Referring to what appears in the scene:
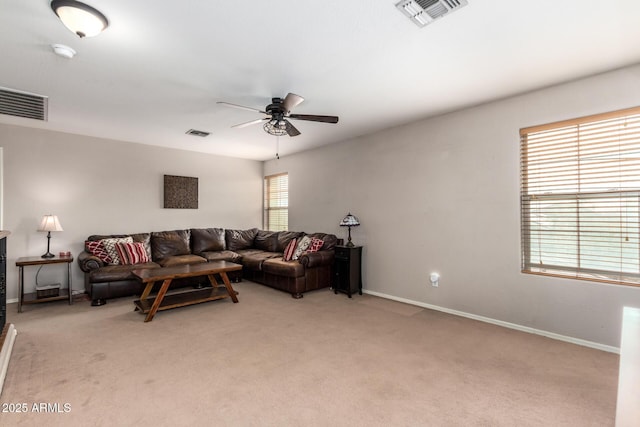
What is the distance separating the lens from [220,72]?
2.80 metres

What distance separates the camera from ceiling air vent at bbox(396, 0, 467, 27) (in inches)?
74.5

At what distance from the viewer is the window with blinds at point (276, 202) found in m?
6.74

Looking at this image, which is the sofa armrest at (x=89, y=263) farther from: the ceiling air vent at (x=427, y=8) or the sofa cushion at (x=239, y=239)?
the ceiling air vent at (x=427, y=8)

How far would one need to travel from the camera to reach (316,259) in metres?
4.79

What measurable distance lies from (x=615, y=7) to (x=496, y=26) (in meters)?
0.66

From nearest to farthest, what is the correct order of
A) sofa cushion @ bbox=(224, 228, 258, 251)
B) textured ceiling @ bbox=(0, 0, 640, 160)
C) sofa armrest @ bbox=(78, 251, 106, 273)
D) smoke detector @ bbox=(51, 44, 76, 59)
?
1. textured ceiling @ bbox=(0, 0, 640, 160)
2. smoke detector @ bbox=(51, 44, 76, 59)
3. sofa armrest @ bbox=(78, 251, 106, 273)
4. sofa cushion @ bbox=(224, 228, 258, 251)

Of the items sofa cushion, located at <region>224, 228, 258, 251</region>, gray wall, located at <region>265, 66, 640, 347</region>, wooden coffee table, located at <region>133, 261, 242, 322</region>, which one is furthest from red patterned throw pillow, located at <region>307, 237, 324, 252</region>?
sofa cushion, located at <region>224, 228, 258, 251</region>

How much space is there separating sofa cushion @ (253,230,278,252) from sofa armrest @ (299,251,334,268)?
1478 millimetres

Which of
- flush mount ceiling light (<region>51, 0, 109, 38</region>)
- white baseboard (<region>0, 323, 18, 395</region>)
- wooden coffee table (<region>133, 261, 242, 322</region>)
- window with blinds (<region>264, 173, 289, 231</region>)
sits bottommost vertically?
white baseboard (<region>0, 323, 18, 395</region>)

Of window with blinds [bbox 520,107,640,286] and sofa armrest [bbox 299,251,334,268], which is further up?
window with blinds [bbox 520,107,640,286]

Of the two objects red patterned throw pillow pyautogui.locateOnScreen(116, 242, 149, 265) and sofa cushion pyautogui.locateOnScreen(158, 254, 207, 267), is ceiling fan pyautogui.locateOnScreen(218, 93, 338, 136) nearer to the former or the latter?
sofa cushion pyautogui.locateOnScreen(158, 254, 207, 267)

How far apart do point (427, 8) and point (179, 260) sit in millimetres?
4728

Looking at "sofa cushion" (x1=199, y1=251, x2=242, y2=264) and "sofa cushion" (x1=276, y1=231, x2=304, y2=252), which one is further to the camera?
"sofa cushion" (x1=276, y1=231, x2=304, y2=252)

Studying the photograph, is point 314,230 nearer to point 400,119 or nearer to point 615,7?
point 400,119
